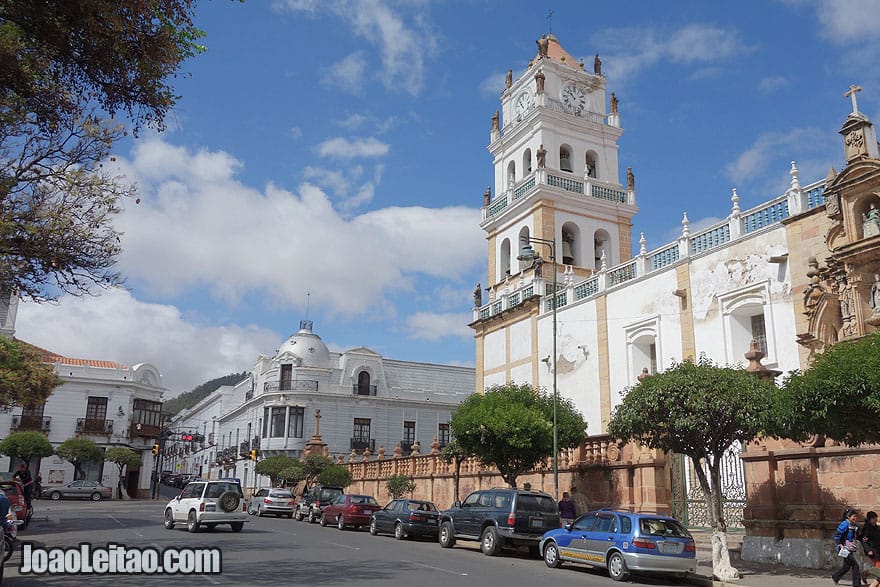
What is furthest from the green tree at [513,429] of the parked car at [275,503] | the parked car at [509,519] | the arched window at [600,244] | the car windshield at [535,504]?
the parked car at [275,503]

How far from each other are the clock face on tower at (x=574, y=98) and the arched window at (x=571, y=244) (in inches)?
257

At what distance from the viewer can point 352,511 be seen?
2662 cm

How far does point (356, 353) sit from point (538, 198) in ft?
89.8

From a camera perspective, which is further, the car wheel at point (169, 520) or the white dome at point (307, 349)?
the white dome at point (307, 349)

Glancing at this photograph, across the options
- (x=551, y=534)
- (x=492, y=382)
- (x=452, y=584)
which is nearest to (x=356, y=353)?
(x=492, y=382)

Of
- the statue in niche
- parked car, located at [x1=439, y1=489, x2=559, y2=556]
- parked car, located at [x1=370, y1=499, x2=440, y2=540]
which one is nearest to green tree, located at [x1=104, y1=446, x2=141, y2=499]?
parked car, located at [x1=370, y1=499, x2=440, y2=540]

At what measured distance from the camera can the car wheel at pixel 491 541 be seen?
1727 centimetres

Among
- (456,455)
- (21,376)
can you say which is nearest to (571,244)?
(456,455)

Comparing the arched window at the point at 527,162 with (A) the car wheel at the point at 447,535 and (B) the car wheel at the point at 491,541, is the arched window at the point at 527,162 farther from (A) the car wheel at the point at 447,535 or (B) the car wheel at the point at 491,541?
(B) the car wheel at the point at 491,541

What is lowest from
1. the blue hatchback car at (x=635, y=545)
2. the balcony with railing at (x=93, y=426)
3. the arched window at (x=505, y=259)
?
the blue hatchback car at (x=635, y=545)

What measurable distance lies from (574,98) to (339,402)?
29.4 m

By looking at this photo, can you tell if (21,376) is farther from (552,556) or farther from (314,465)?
(552,556)

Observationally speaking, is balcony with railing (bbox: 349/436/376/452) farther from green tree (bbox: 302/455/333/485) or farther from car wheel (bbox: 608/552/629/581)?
car wheel (bbox: 608/552/629/581)

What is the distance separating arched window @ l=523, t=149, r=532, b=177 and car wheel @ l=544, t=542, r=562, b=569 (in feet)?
79.6
